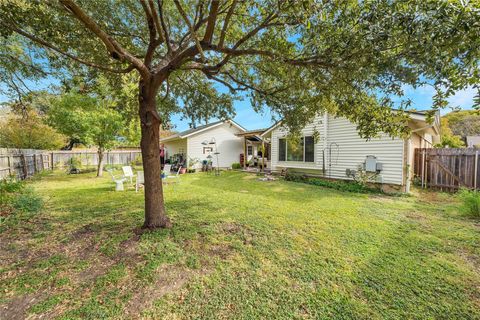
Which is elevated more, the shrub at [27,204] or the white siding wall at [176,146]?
the white siding wall at [176,146]

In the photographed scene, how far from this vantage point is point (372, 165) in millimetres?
8562

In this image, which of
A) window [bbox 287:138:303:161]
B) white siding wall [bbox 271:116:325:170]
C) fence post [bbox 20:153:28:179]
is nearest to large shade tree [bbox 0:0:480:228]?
white siding wall [bbox 271:116:325:170]

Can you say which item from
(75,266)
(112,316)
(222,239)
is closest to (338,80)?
(222,239)

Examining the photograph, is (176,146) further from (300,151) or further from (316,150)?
(316,150)

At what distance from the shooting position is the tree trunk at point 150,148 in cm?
391

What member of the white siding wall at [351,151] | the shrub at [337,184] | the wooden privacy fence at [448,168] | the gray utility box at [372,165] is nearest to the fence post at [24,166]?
the white siding wall at [351,151]

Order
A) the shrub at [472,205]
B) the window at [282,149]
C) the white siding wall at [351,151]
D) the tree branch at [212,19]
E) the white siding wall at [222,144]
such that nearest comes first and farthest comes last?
the tree branch at [212,19], the shrub at [472,205], the white siding wall at [351,151], the window at [282,149], the white siding wall at [222,144]

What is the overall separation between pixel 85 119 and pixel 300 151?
12096 mm

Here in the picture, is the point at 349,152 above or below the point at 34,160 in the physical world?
above

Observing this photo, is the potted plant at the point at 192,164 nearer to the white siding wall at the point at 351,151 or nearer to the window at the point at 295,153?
the window at the point at 295,153

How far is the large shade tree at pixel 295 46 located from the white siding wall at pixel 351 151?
4440mm

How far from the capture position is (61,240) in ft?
12.4

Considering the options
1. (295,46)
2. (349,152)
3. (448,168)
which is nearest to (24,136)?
(295,46)

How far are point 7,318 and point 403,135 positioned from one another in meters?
6.26
